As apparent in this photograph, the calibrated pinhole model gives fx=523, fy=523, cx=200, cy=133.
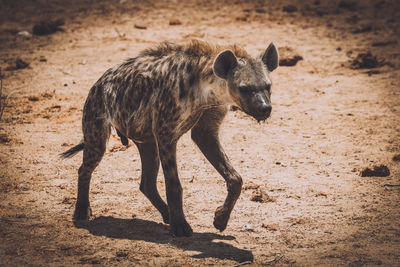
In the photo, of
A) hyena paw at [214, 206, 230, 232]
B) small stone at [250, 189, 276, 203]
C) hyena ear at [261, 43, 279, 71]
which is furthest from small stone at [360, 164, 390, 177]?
hyena paw at [214, 206, 230, 232]

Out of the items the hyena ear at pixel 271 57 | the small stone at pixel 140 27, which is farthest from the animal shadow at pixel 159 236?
the small stone at pixel 140 27

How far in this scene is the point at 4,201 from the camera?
3.96 metres

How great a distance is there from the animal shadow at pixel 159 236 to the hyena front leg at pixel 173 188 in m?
0.07

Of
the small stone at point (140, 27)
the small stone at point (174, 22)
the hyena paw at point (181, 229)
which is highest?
the small stone at point (174, 22)

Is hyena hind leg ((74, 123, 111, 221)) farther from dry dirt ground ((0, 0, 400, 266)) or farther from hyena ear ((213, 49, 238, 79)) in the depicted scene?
hyena ear ((213, 49, 238, 79))

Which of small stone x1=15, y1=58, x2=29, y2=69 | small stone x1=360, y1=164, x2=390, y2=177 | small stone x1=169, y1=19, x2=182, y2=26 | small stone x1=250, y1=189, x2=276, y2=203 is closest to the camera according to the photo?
small stone x1=250, y1=189, x2=276, y2=203

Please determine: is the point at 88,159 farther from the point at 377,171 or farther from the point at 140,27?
the point at 140,27

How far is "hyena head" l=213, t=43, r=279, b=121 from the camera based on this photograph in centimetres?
309

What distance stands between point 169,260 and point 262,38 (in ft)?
20.0

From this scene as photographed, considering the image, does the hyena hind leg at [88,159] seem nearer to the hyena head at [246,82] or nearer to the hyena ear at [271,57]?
the hyena head at [246,82]

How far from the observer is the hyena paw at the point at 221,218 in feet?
10.8

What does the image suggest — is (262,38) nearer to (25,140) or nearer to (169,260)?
(25,140)

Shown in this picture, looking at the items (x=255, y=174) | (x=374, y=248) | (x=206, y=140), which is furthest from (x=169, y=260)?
(x=255, y=174)

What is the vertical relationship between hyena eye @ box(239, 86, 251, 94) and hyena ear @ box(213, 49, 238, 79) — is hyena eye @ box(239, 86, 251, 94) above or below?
below
